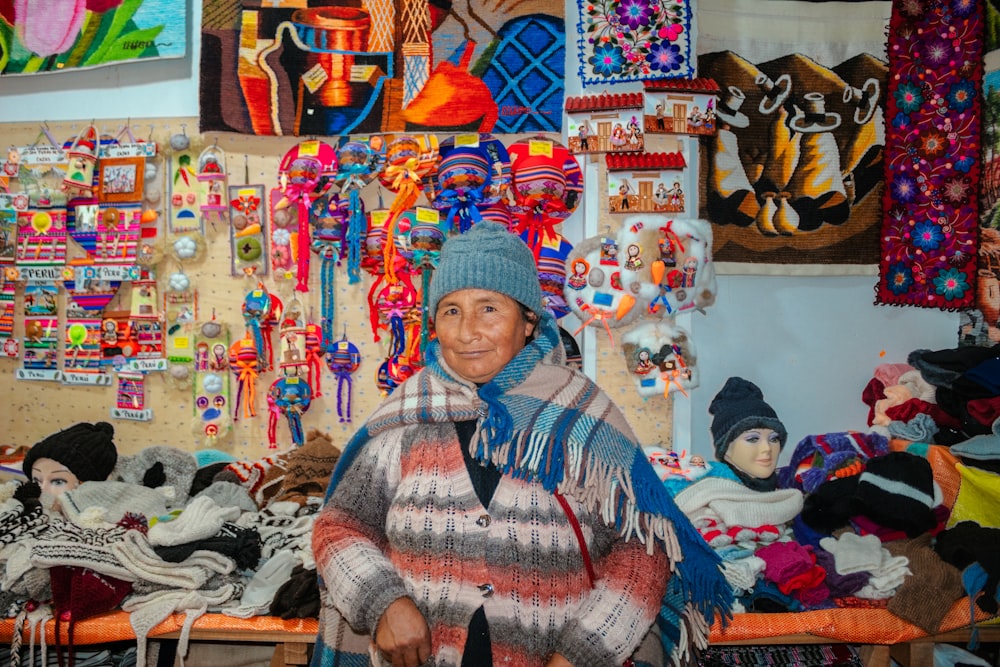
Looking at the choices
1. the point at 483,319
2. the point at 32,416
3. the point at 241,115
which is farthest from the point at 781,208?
the point at 32,416

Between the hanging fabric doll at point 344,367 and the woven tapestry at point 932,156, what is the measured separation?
7.31 feet

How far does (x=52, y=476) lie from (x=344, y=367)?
1096mm

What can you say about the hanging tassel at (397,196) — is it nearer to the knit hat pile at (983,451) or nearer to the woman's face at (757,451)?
the woman's face at (757,451)

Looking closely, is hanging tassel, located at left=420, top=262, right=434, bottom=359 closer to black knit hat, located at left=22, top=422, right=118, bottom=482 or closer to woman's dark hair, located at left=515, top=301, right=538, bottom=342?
black knit hat, located at left=22, top=422, right=118, bottom=482

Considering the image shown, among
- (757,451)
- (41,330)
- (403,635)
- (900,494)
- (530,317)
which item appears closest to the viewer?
(403,635)

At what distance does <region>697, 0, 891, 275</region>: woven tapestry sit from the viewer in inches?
118

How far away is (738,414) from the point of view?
8.38 ft

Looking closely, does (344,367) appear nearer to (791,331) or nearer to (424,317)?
(424,317)

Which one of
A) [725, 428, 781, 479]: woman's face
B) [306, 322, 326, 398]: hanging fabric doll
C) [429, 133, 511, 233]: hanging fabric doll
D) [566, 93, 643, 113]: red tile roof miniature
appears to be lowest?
[725, 428, 781, 479]: woman's face

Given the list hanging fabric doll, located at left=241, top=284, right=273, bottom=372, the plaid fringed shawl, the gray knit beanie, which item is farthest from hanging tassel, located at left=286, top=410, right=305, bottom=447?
the gray knit beanie

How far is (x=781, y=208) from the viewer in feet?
9.89

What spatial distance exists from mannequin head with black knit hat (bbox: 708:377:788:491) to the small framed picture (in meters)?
2.57

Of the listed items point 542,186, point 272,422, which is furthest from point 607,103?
point 272,422

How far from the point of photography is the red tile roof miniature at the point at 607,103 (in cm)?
286
